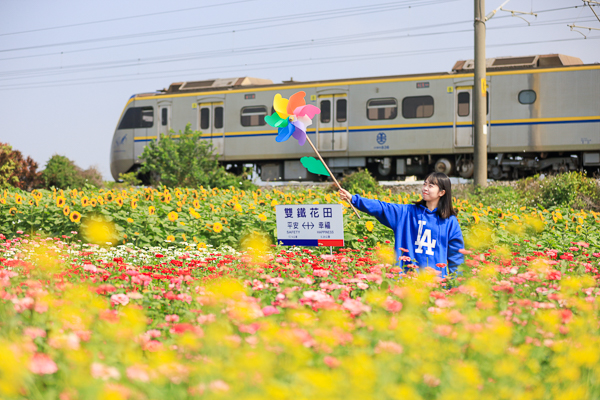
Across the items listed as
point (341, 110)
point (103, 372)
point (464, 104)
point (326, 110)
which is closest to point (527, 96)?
point (464, 104)

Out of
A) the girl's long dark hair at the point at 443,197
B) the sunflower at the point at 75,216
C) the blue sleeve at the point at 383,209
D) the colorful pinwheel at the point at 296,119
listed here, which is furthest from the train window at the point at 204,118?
the girl's long dark hair at the point at 443,197

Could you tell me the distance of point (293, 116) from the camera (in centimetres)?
479

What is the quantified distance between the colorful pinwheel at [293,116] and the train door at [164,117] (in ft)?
43.4

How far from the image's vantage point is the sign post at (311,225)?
5301 millimetres

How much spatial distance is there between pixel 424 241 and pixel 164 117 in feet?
47.8

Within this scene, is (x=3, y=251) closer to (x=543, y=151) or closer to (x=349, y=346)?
(x=349, y=346)

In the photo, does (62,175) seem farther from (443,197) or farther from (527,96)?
(443,197)

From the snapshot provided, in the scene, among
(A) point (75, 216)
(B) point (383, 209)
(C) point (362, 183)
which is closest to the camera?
(B) point (383, 209)

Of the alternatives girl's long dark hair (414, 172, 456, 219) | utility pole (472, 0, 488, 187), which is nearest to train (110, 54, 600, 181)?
utility pole (472, 0, 488, 187)

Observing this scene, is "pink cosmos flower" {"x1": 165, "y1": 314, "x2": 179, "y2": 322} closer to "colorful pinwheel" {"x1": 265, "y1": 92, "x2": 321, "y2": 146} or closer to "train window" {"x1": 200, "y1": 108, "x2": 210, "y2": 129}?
"colorful pinwheel" {"x1": 265, "y1": 92, "x2": 321, "y2": 146}

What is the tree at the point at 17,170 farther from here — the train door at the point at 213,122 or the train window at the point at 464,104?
the train window at the point at 464,104

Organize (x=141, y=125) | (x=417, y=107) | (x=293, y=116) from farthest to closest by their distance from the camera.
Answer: (x=141, y=125), (x=417, y=107), (x=293, y=116)

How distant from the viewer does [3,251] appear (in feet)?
17.8

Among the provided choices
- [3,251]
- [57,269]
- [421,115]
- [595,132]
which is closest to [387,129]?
[421,115]
